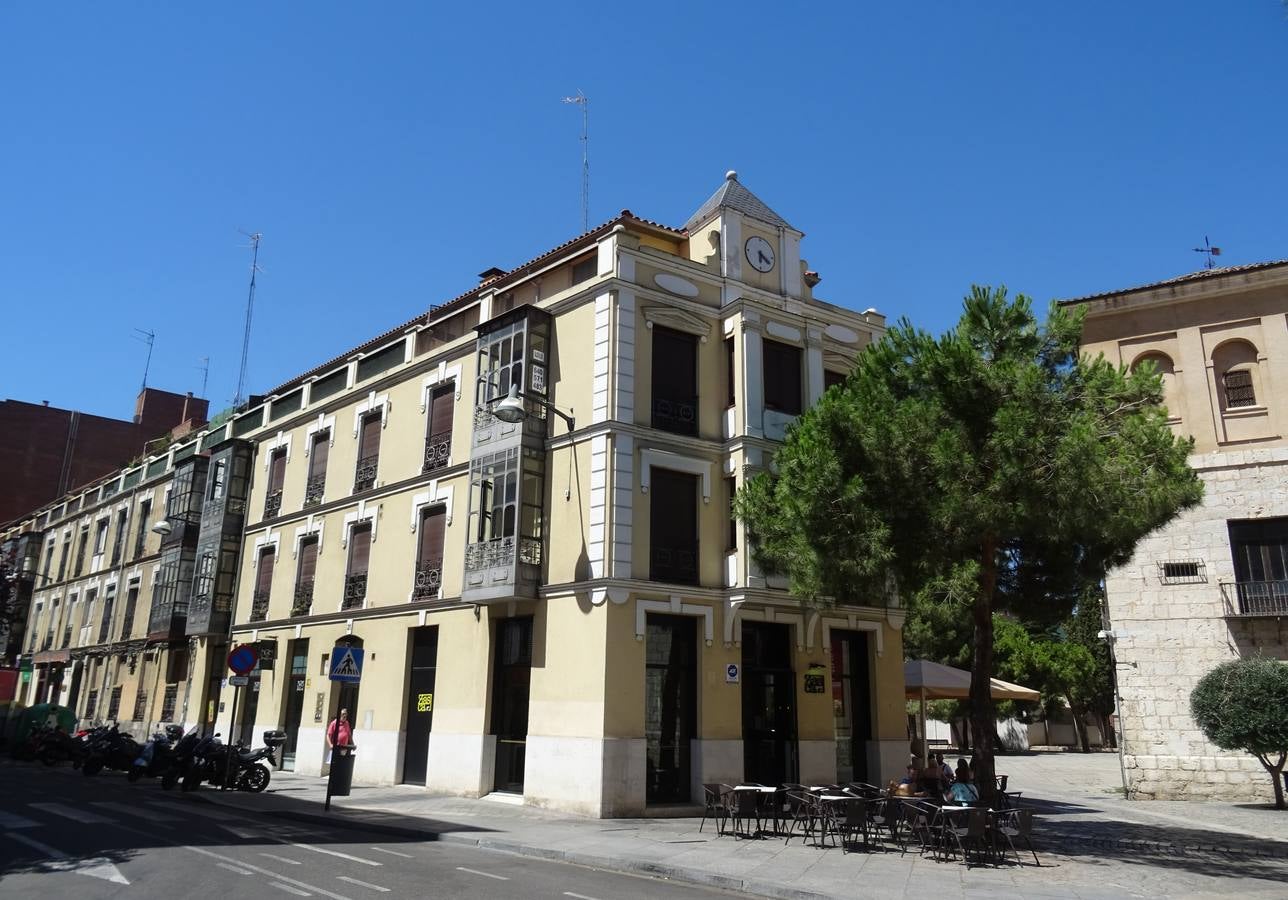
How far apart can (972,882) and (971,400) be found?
21.4 feet

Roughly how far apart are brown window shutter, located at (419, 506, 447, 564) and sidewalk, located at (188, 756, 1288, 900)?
Answer: 18.2 ft

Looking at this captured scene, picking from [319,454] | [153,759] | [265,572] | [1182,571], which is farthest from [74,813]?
[1182,571]

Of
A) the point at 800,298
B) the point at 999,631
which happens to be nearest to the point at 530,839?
the point at 800,298

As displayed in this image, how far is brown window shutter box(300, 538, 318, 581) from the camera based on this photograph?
26.6 metres

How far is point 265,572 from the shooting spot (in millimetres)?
28922

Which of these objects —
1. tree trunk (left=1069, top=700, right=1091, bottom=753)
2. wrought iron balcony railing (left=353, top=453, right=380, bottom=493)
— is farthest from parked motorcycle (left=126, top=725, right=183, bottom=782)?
tree trunk (left=1069, top=700, right=1091, bottom=753)

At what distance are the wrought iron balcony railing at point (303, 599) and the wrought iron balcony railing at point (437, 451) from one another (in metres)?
6.20

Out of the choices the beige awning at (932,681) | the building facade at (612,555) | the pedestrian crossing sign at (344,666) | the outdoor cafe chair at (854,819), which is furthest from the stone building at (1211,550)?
the pedestrian crossing sign at (344,666)

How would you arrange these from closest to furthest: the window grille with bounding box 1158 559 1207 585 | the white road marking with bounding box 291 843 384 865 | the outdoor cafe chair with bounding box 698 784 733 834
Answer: the white road marking with bounding box 291 843 384 865, the outdoor cafe chair with bounding box 698 784 733 834, the window grille with bounding box 1158 559 1207 585

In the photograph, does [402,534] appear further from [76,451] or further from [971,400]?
[76,451]

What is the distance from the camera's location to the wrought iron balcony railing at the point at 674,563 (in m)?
18.2

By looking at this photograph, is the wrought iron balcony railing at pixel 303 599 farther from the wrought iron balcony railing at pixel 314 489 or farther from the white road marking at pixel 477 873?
the white road marking at pixel 477 873

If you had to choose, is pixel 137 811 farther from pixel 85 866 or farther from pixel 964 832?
pixel 964 832

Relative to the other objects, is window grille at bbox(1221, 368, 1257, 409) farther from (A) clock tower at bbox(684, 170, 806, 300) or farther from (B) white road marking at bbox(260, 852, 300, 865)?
(B) white road marking at bbox(260, 852, 300, 865)
